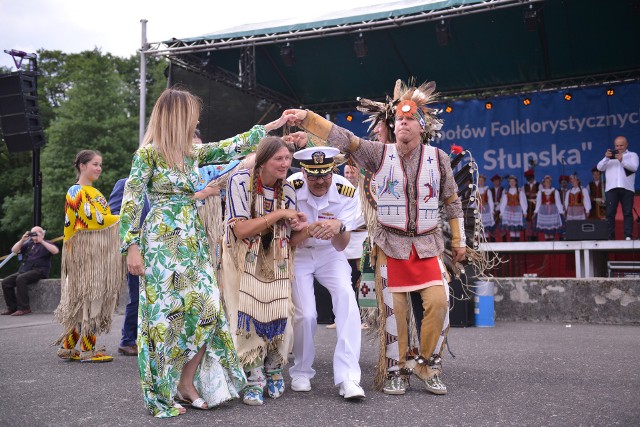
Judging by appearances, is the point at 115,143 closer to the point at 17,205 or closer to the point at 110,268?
the point at 17,205

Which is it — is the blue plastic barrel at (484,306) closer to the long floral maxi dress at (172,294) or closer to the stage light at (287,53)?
the long floral maxi dress at (172,294)

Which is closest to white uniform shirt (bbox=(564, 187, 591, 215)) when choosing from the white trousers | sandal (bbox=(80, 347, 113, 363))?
the white trousers

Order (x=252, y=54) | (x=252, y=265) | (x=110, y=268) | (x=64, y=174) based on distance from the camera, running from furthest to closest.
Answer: (x=64, y=174), (x=252, y=54), (x=110, y=268), (x=252, y=265)

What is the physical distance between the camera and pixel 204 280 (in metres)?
3.92

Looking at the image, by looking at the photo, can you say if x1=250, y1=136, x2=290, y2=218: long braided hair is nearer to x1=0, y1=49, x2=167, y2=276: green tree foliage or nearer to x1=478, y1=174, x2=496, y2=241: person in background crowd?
x1=478, y1=174, x2=496, y2=241: person in background crowd

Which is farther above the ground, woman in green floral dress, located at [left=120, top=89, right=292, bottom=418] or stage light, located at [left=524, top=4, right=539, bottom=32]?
stage light, located at [left=524, top=4, right=539, bottom=32]

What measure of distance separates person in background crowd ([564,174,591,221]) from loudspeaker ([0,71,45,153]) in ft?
33.5

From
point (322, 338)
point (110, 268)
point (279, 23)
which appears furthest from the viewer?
point (279, 23)

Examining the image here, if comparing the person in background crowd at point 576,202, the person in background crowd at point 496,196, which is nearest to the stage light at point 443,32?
the person in background crowd at point 496,196

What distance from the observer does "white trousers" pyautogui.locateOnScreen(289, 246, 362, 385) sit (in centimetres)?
426

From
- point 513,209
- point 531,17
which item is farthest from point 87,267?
point 513,209

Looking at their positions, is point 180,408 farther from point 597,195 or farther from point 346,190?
point 597,195

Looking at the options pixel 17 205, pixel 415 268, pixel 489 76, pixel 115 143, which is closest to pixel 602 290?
pixel 415 268

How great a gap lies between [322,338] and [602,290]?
345cm
